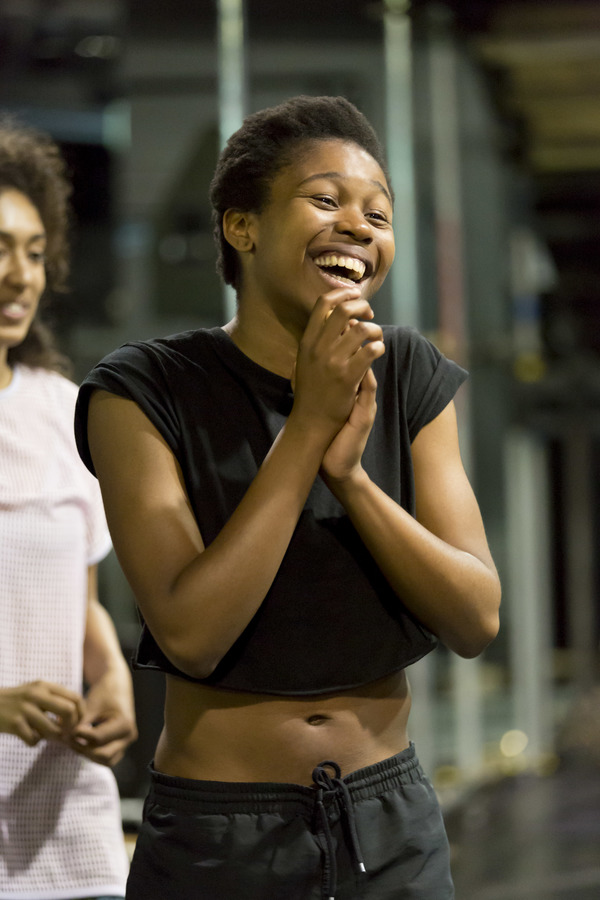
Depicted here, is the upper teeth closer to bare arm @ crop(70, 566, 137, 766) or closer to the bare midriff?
the bare midriff

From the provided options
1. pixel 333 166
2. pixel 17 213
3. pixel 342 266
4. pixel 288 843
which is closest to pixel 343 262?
pixel 342 266

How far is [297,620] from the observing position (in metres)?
1.16

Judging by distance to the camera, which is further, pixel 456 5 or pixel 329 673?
pixel 456 5

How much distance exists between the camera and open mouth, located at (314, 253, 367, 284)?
1165mm

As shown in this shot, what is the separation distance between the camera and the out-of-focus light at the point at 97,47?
3443 mm

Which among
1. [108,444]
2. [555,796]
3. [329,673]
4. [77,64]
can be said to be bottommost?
[555,796]

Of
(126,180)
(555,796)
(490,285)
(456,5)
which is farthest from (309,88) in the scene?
(555,796)

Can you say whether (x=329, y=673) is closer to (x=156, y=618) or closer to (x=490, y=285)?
(x=156, y=618)

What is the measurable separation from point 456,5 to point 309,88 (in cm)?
156

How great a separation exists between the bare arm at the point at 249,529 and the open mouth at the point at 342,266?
5cm

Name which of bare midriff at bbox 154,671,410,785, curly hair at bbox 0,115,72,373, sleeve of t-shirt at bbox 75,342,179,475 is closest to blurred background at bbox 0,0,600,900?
curly hair at bbox 0,115,72,373

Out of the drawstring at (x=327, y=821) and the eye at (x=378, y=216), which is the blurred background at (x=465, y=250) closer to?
the eye at (x=378, y=216)

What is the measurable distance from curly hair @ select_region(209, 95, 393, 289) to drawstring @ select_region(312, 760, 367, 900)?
0.58 meters

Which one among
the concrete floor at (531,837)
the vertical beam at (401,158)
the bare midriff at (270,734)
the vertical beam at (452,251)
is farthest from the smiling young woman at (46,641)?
the vertical beam at (452,251)
